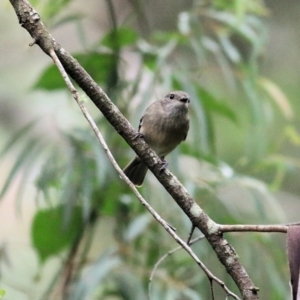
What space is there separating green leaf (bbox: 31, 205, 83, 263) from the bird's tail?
365 millimetres

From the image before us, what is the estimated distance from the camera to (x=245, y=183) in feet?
9.67

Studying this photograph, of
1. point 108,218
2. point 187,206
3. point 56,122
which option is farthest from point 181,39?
point 187,206

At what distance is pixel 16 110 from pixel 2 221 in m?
0.90

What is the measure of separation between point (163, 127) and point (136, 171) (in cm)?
23

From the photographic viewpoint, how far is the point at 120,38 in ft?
9.71

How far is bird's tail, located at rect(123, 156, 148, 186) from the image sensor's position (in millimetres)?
2797

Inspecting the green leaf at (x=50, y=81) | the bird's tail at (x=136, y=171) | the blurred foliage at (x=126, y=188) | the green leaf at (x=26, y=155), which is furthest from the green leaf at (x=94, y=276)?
the green leaf at (x=50, y=81)

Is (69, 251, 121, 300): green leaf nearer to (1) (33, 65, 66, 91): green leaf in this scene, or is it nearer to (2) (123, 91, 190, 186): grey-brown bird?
(2) (123, 91, 190, 186): grey-brown bird

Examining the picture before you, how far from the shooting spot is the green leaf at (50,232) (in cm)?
304

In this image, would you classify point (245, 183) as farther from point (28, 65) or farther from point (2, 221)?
point (28, 65)

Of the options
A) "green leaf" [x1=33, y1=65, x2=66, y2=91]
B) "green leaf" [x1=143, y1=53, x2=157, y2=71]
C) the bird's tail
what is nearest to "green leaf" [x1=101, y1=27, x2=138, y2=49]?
"green leaf" [x1=143, y1=53, x2=157, y2=71]

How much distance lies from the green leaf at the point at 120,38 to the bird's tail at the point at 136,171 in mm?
549

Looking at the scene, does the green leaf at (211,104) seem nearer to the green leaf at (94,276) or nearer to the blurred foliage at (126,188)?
the blurred foliage at (126,188)

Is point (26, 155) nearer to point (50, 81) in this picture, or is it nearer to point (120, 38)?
point (50, 81)
